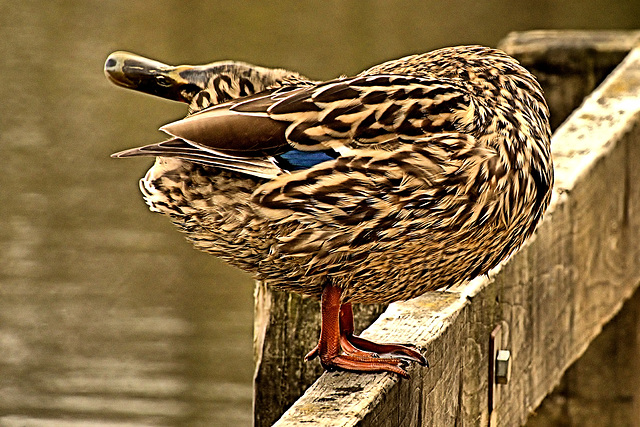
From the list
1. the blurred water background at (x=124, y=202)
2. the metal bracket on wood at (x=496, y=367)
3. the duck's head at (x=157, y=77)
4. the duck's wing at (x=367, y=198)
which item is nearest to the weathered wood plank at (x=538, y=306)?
the metal bracket on wood at (x=496, y=367)

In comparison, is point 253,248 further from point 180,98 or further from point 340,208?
point 180,98

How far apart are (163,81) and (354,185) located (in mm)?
539

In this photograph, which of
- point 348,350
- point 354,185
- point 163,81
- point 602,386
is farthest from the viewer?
point 602,386

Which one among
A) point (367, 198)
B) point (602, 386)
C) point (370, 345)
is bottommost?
point (602, 386)

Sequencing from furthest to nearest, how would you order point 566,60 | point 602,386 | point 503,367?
point 566,60 < point 602,386 < point 503,367

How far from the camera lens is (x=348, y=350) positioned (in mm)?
2508

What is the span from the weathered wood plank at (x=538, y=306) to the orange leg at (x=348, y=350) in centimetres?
3

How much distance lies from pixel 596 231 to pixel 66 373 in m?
4.01

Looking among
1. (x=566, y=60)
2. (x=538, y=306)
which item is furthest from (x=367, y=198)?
(x=566, y=60)

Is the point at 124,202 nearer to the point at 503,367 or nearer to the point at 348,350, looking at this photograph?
the point at 503,367

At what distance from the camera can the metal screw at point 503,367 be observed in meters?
2.82

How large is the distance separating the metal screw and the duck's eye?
0.94 meters

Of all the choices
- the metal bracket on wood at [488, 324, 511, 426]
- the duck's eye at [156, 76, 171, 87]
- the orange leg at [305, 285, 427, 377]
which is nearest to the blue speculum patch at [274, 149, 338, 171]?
the orange leg at [305, 285, 427, 377]

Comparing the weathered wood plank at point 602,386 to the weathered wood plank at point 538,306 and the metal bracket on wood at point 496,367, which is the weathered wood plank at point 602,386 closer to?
the weathered wood plank at point 538,306
